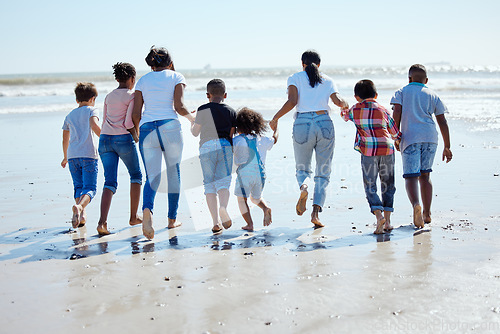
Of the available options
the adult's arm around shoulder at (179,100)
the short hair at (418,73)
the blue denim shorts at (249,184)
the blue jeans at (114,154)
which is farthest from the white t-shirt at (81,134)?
the short hair at (418,73)

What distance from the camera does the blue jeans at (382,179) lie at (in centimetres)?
490

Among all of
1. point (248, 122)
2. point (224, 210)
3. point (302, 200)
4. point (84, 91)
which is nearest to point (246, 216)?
point (224, 210)

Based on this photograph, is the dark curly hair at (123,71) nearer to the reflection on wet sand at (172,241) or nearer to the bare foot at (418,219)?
the reflection on wet sand at (172,241)

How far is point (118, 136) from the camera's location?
516 centimetres

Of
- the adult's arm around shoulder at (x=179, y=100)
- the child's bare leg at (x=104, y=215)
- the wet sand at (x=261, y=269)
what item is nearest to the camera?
the wet sand at (x=261, y=269)

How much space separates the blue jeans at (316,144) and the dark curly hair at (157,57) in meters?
1.43

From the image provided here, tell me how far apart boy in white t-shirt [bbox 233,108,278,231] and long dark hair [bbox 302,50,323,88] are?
0.64 meters

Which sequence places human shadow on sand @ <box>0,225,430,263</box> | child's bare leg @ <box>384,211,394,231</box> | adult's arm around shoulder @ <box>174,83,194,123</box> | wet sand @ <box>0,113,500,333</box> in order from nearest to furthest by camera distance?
1. wet sand @ <box>0,113,500,333</box>
2. human shadow on sand @ <box>0,225,430,263</box>
3. child's bare leg @ <box>384,211,394,231</box>
4. adult's arm around shoulder @ <box>174,83,194,123</box>

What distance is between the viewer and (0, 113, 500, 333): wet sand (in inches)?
117

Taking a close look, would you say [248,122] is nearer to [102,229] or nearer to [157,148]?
[157,148]

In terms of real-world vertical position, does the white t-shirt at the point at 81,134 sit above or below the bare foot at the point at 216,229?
above

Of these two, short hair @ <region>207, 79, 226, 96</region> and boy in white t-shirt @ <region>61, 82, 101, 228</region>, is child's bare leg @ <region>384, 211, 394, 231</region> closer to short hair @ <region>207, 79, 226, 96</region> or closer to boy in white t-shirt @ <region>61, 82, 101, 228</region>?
short hair @ <region>207, 79, 226, 96</region>

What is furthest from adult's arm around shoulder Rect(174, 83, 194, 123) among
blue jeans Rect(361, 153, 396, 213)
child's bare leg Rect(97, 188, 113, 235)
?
blue jeans Rect(361, 153, 396, 213)

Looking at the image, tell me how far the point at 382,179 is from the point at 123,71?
8.97 ft
